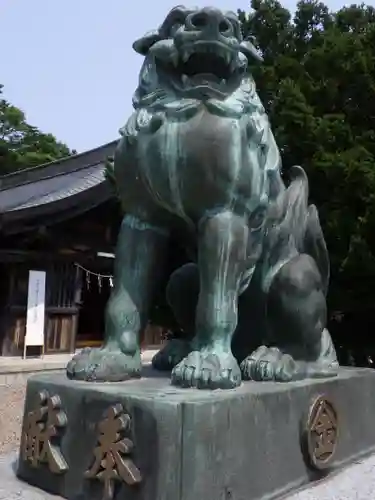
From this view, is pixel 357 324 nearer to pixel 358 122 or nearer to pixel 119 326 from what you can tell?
pixel 358 122

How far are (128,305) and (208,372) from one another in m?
0.38

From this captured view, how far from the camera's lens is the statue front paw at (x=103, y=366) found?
175 centimetres

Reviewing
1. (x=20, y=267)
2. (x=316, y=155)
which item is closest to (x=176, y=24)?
(x=316, y=155)

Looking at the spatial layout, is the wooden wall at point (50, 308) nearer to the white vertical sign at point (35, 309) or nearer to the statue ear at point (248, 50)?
the white vertical sign at point (35, 309)

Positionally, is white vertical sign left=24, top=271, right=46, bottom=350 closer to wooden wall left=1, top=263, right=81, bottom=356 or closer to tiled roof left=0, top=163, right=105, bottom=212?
wooden wall left=1, top=263, right=81, bottom=356

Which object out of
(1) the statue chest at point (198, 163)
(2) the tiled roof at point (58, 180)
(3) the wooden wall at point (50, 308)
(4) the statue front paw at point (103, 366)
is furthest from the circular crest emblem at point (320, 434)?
(3) the wooden wall at point (50, 308)

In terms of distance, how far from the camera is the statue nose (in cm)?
180

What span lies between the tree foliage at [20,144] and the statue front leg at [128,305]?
18.3 meters

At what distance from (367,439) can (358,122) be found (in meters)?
3.60

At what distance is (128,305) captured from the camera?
189cm

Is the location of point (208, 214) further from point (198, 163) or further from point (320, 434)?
point (320, 434)

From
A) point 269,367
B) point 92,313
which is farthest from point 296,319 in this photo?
point 92,313

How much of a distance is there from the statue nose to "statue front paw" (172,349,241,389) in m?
0.98

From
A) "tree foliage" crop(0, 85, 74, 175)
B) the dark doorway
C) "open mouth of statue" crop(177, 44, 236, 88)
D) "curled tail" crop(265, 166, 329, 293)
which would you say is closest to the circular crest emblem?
"curled tail" crop(265, 166, 329, 293)
